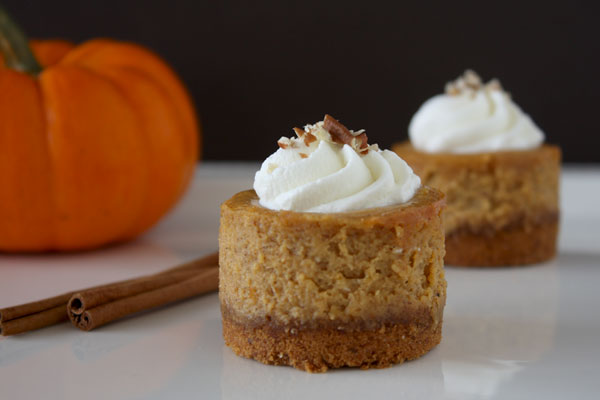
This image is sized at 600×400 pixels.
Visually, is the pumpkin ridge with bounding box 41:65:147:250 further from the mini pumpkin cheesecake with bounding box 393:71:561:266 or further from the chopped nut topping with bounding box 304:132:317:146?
the chopped nut topping with bounding box 304:132:317:146

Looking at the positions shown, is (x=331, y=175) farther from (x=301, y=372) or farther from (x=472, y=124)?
(x=472, y=124)

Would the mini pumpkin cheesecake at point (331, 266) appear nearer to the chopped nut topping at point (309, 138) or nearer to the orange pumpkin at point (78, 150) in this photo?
the chopped nut topping at point (309, 138)

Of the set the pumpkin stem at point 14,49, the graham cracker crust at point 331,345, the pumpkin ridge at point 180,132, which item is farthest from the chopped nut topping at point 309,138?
the pumpkin stem at point 14,49

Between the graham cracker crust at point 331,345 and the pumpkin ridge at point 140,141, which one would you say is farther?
the pumpkin ridge at point 140,141

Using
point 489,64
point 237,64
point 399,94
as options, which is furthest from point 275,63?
point 489,64

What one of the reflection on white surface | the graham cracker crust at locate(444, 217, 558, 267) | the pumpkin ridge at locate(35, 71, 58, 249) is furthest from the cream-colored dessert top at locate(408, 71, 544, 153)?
the pumpkin ridge at locate(35, 71, 58, 249)

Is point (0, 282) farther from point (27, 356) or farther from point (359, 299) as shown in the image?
point (359, 299)

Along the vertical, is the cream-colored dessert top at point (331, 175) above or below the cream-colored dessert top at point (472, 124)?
above
